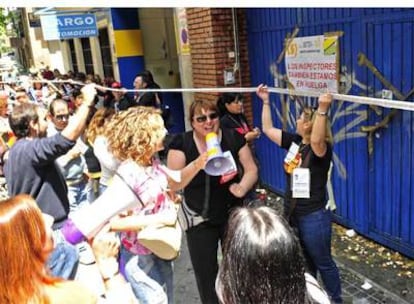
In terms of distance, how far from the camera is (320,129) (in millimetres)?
2930

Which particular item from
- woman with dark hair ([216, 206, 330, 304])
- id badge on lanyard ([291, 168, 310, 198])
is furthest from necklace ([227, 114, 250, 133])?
woman with dark hair ([216, 206, 330, 304])

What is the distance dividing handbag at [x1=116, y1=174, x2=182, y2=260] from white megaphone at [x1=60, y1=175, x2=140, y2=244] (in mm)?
46

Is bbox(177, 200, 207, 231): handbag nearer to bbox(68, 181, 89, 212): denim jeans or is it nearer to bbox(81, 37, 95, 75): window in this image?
bbox(68, 181, 89, 212): denim jeans

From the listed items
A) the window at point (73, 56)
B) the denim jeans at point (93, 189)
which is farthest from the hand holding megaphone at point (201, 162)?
the window at point (73, 56)

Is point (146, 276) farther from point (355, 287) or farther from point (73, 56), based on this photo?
point (73, 56)

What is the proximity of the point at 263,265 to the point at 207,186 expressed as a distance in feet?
5.75

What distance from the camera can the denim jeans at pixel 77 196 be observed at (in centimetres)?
454

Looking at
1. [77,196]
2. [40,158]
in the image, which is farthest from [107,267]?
[77,196]

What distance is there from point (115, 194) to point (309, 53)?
3.27 metres

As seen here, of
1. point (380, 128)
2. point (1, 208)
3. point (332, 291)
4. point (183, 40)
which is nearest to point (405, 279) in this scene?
point (332, 291)

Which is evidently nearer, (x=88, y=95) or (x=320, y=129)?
(x=320, y=129)

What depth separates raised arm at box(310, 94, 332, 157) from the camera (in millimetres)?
2685

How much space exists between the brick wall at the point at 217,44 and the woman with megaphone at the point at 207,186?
9.31 feet

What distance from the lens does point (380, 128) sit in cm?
420
